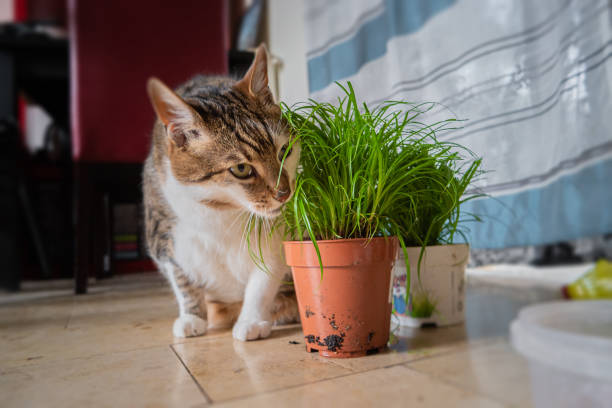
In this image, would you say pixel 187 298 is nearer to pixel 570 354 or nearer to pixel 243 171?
pixel 243 171

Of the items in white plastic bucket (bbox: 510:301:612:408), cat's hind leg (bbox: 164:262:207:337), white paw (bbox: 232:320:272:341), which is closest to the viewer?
white plastic bucket (bbox: 510:301:612:408)

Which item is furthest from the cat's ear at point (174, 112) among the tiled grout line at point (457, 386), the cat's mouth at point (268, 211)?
the tiled grout line at point (457, 386)

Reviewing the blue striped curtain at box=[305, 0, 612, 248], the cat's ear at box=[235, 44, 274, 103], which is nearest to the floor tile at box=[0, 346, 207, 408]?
the cat's ear at box=[235, 44, 274, 103]

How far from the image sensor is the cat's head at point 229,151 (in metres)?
0.85

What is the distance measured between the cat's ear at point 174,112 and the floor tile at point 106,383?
0.47m

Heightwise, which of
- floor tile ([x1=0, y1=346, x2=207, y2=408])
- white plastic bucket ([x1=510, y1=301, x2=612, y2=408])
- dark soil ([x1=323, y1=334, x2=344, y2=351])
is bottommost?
floor tile ([x1=0, y1=346, x2=207, y2=408])

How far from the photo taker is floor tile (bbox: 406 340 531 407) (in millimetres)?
525

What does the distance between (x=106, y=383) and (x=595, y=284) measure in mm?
833

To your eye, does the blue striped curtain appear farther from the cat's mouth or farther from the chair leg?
the chair leg

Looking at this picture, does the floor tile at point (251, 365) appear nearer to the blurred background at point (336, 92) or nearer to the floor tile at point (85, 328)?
the floor tile at point (85, 328)

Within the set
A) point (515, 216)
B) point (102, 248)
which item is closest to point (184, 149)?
point (515, 216)

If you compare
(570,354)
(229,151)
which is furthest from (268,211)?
(570,354)

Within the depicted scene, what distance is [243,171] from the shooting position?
875 millimetres

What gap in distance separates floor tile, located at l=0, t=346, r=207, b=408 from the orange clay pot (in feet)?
0.81
